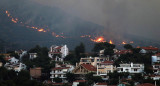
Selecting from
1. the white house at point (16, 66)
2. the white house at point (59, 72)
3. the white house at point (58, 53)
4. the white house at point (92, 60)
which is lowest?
the white house at point (59, 72)

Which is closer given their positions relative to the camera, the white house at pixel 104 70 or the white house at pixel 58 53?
the white house at pixel 104 70

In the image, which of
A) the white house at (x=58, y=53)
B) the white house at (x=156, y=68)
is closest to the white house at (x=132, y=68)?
the white house at (x=156, y=68)

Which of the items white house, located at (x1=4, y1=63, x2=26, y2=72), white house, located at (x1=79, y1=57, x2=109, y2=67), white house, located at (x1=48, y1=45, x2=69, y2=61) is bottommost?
white house, located at (x1=4, y1=63, x2=26, y2=72)

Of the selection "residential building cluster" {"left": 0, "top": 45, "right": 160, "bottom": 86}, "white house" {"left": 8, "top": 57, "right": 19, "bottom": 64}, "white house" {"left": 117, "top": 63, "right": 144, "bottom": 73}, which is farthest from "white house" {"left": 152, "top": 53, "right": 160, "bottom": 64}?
"white house" {"left": 8, "top": 57, "right": 19, "bottom": 64}

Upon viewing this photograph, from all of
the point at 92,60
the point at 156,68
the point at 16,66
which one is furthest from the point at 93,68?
the point at 16,66

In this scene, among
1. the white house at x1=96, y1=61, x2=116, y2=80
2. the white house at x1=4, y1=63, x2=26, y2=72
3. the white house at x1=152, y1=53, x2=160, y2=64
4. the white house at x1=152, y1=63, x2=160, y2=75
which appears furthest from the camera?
the white house at x1=4, y1=63, x2=26, y2=72

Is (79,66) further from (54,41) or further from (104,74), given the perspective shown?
(54,41)

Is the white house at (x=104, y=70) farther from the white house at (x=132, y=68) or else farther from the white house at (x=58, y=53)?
the white house at (x=58, y=53)

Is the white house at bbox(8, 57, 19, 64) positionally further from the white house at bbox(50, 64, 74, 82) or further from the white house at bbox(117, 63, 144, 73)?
the white house at bbox(117, 63, 144, 73)

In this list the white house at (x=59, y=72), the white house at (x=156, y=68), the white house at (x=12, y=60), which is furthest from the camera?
the white house at (x=12, y=60)

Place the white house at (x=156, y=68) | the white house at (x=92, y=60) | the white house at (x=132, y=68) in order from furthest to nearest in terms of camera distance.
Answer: the white house at (x=92, y=60) < the white house at (x=132, y=68) < the white house at (x=156, y=68)

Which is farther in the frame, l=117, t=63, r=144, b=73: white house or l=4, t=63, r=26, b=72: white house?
l=4, t=63, r=26, b=72: white house

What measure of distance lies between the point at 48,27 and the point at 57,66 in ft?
179

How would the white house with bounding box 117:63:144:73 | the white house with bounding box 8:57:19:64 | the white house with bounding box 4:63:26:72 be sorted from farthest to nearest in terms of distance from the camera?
1. the white house with bounding box 8:57:19:64
2. the white house with bounding box 4:63:26:72
3. the white house with bounding box 117:63:144:73
